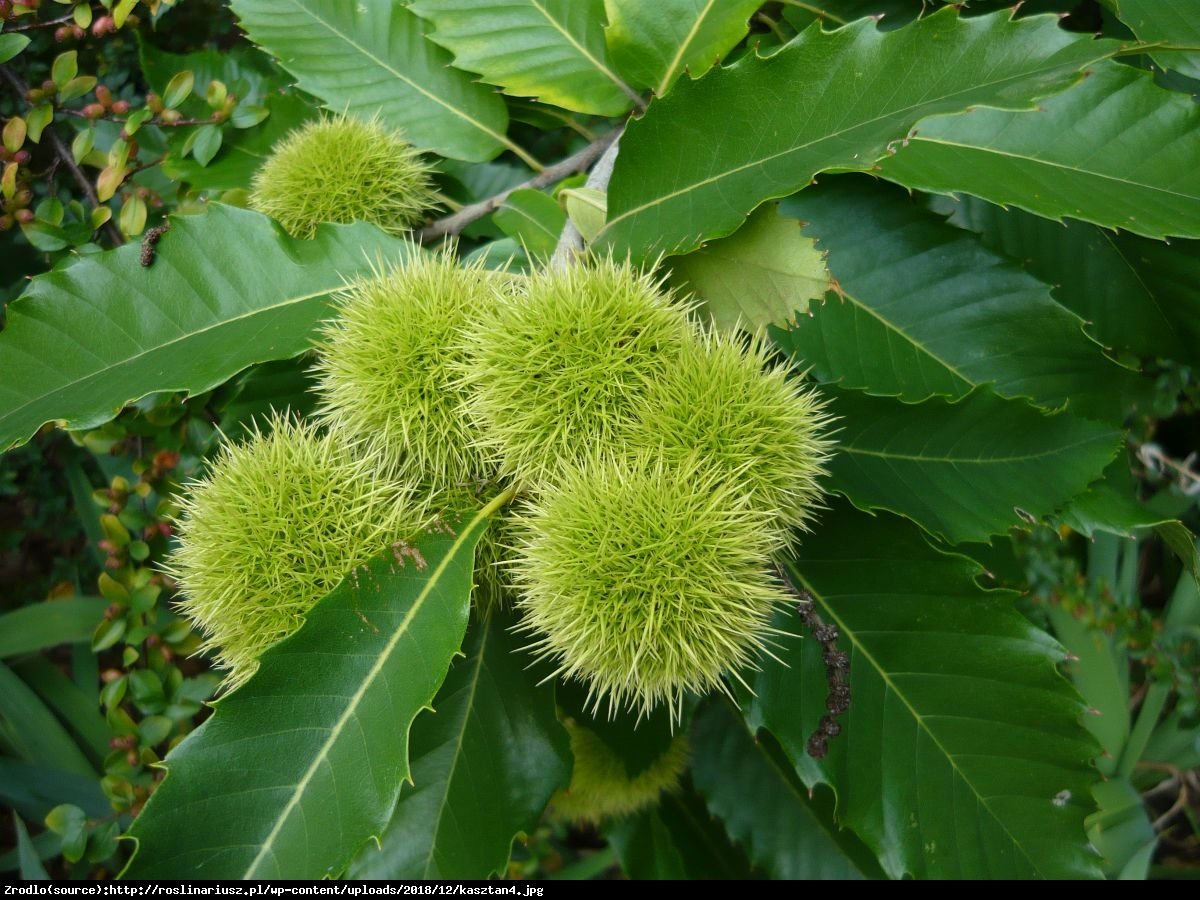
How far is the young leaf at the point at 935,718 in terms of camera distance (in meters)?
0.87

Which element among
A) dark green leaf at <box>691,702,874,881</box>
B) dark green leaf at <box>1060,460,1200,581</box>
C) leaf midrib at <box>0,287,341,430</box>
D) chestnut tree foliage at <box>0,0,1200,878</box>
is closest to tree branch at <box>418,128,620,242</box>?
chestnut tree foliage at <box>0,0,1200,878</box>

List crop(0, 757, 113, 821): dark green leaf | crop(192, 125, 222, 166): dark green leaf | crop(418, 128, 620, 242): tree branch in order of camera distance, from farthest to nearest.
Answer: crop(0, 757, 113, 821): dark green leaf
crop(192, 125, 222, 166): dark green leaf
crop(418, 128, 620, 242): tree branch

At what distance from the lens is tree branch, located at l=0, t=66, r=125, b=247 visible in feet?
4.24

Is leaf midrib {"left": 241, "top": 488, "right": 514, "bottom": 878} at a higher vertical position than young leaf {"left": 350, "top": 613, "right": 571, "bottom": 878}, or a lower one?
higher

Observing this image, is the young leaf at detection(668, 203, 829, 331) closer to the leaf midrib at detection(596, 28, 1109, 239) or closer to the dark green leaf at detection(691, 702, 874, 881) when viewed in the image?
the leaf midrib at detection(596, 28, 1109, 239)

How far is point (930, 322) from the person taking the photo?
3.15 ft

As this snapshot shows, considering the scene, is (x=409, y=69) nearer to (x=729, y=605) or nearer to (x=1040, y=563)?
(x=729, y=605)

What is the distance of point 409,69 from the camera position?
1194mm

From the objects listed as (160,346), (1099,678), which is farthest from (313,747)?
(1099,678)

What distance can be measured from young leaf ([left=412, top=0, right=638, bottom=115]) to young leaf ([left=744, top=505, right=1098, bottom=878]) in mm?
631

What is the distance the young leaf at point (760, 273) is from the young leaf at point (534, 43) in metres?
0.35

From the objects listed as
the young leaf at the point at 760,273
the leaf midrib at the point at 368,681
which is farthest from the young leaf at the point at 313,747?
the young leaf at the point at 760,273

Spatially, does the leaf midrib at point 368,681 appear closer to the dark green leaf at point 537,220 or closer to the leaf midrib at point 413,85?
the dark green leaf at point 537,220

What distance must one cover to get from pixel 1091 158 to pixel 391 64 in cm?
88
